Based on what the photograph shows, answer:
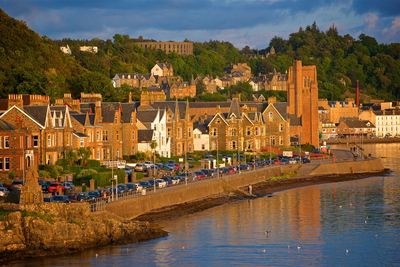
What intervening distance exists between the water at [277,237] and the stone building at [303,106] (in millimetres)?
39803

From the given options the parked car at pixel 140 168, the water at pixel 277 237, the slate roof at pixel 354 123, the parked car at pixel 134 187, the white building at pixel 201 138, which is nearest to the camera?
the water at pixel 277 237

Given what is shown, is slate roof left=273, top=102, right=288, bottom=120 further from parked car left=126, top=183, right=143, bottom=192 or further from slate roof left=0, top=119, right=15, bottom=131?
slate roof left=0, top=119, right=15, bottom=131

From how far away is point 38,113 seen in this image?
74375 mm

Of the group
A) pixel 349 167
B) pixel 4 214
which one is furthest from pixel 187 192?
pixel 349 167

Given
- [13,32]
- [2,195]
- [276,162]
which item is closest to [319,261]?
[2,195]

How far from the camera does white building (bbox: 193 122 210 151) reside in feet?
349

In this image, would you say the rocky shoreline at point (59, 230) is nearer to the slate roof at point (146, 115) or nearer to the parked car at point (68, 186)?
the parked car at point (68, 186)

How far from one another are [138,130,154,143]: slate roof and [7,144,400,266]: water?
51.3 feet

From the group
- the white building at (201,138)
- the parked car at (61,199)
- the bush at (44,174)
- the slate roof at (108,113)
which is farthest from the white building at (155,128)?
the parked car at (61,199)

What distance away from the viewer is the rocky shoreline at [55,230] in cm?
4969

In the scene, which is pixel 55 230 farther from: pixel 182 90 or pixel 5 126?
pixel 182 90

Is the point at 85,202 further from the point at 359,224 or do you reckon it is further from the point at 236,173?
the point at 236,173

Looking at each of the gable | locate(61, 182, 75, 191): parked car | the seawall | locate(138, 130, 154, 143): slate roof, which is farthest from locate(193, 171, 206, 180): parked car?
locate(61, 182, 75, 191): parked car

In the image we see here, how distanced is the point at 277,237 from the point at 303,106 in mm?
64086
